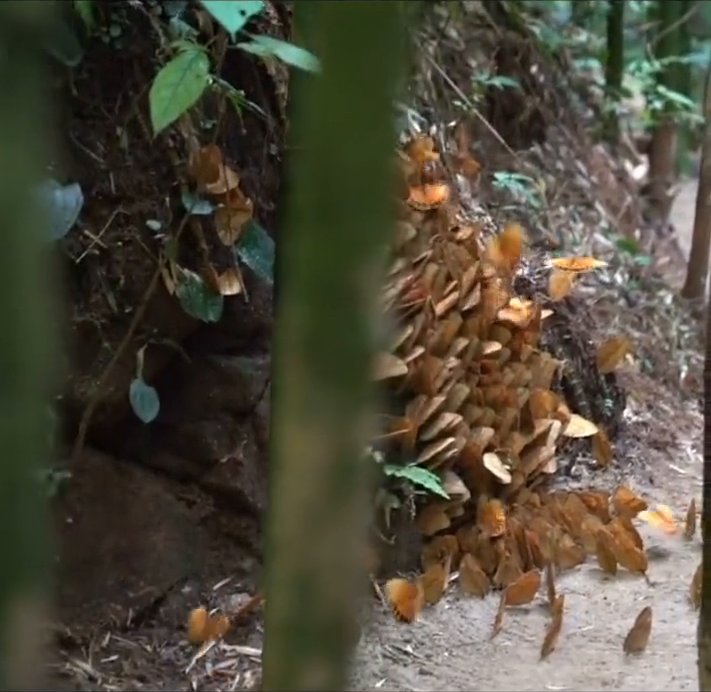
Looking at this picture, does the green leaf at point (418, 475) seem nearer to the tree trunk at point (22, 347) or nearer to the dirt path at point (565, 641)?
the dirt path at point (565, 641)

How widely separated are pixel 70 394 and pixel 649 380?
6.74ft

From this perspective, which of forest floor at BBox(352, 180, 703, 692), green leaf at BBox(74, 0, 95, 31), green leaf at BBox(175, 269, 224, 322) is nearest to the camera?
green leaf at BBox(74, 0, 95, 31)

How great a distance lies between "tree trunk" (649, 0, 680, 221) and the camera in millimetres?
5105

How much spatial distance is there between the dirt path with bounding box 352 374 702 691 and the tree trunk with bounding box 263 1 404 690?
1149 millimetres

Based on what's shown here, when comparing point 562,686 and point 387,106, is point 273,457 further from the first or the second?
point 562,686

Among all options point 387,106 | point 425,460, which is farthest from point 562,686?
point 387,106

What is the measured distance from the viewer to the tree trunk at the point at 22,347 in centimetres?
106

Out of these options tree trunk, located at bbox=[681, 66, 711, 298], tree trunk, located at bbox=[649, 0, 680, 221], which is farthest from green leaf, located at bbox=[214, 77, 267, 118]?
tree trunk, located at bbox=[649, 0, 680, 221]

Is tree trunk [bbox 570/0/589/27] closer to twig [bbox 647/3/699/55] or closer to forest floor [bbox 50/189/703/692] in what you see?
twig [bbox 647/3/699/55]

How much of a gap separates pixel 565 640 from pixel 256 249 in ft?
3.17

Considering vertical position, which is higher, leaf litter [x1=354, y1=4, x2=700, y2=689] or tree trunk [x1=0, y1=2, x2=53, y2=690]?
tree trunk [x1=0, y1=2, x2=53, y2=690]

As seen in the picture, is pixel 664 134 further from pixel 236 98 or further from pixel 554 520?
pixel 236 98

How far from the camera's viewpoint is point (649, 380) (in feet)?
12.6

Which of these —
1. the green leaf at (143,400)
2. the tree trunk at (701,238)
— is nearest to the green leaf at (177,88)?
the green leaf at (143,400)
